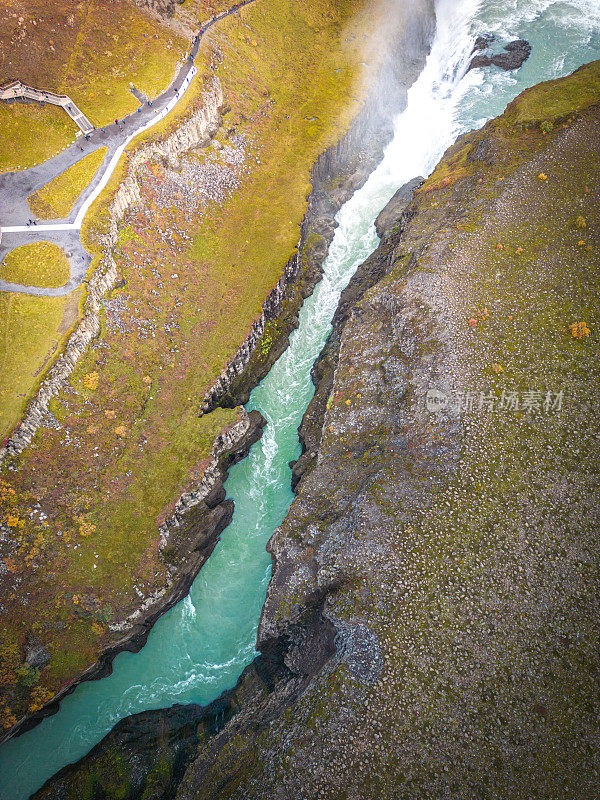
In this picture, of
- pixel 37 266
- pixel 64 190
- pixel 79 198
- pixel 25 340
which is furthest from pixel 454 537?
pixel 64 190

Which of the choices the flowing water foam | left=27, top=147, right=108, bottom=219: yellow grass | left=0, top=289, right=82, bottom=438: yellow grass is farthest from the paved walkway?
the flowing water foam

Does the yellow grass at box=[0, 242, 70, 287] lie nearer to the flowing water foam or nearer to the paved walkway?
the paved walkway

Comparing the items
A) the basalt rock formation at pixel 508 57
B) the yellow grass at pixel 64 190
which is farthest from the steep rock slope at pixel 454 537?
the basalt rock formation at pixel 508 57

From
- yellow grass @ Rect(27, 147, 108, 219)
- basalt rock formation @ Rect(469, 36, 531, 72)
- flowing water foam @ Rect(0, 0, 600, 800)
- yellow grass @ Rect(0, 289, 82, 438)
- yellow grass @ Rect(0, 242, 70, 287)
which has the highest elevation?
Answer: yellow grass @ Rect(27, 147, 108, 219)

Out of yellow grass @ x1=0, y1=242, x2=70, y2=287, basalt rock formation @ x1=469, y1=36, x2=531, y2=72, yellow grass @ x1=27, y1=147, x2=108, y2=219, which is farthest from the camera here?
basalt rock formation @ x1=469, y1=36, x2=531, y2=72

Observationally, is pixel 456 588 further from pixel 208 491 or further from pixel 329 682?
pixel 208 491

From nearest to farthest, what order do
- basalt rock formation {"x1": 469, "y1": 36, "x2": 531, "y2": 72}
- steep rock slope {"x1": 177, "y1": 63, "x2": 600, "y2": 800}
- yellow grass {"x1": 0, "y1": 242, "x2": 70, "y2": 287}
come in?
steep rock slope {"x1": 177, "y1": 63, "x2": 600, "y2": 800}
yellow grass {"x1": 0, "y1": 242, "x2": 70, "y2": 287}
basalt rock formation {"x1": 469, "y1": 36, "x2": 531, "y2": 72}

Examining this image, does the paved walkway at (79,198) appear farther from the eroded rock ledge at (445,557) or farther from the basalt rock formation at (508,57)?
the basalt rock formation at (508,57)

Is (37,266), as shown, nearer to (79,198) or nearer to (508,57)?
(79,198)

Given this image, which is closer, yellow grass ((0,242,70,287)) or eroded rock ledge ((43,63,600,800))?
eroded rock ledge ((43,63,600,800))

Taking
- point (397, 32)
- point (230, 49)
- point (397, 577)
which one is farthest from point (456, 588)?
point (397, 32)
